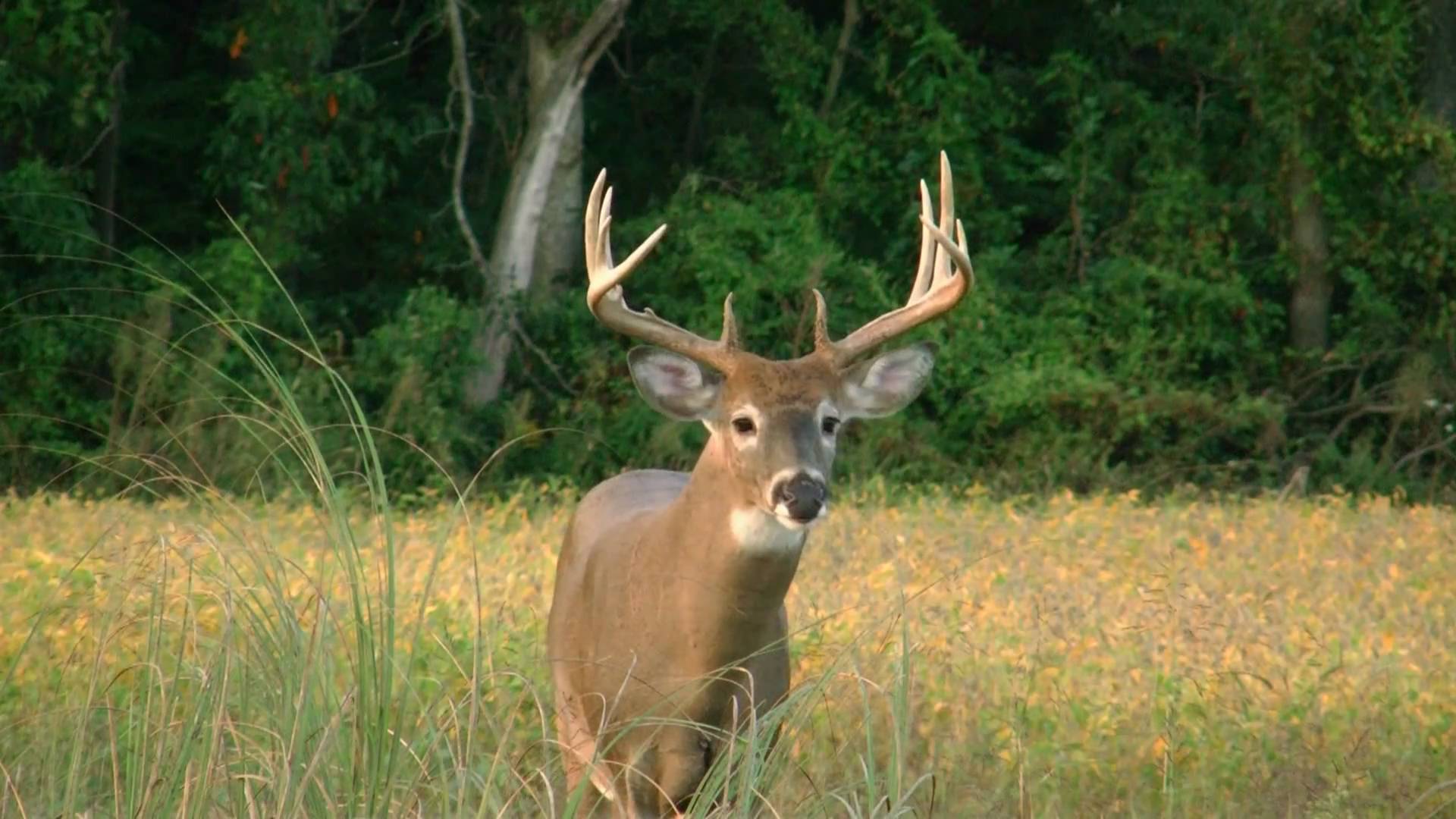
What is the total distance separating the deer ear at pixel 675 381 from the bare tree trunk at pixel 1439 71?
11626 millimetres

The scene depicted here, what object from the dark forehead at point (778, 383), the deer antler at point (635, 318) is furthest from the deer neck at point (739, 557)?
the deer antler at point (635, 318)

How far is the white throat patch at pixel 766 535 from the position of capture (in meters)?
4.98

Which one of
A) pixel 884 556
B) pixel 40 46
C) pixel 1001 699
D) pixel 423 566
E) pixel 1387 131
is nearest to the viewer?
pixel 1001 699

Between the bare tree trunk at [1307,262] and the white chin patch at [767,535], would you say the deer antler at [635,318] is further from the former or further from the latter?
the bare tree trunk at [1307,262]

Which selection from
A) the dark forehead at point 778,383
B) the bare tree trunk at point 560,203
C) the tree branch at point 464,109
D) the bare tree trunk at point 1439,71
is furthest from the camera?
the bare tree trunk at point 1439,71

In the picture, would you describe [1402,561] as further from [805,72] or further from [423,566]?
[805,72]

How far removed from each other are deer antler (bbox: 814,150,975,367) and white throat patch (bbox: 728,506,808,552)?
0.55 m

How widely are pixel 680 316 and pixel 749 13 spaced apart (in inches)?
95.7

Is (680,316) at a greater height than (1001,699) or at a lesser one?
lesser

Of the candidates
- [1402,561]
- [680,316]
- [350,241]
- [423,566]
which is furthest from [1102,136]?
[423,566]

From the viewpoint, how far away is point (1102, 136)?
16906mm

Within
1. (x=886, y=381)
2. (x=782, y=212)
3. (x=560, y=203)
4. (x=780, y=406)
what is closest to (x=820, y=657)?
(x=886, y=381)

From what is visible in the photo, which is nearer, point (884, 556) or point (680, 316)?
point (884, 556)

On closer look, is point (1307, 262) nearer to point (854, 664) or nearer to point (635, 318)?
point (635, 318)
